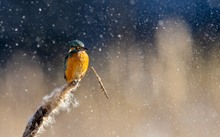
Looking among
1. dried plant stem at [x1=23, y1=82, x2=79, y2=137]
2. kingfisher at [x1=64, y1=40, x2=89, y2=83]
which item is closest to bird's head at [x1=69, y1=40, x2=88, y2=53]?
kingfisher at [x1=64, y1=40, x2=89, y2=83]

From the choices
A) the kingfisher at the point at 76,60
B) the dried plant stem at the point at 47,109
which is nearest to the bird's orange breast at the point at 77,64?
the kingfisher at the point at 76,60

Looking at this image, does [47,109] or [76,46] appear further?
[76,46]

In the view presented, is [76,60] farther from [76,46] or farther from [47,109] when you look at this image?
[47,109]

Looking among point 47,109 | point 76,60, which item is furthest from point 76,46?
point 47,109

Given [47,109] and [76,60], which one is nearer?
[47,109]

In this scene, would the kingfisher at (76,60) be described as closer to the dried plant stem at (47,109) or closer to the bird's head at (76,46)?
the bird's head at (76,46)

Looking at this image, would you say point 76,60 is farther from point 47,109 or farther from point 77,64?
point 47,109

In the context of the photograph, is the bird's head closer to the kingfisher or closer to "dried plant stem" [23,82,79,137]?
the kingfisher
